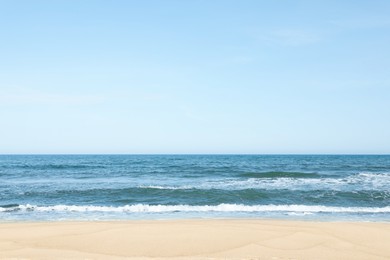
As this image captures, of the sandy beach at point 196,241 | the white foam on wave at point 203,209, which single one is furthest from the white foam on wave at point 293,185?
the sandy beach at point 196,241

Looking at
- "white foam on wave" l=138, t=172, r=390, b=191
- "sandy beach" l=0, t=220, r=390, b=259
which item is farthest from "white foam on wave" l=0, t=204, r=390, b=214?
"white foam on wave" l=138, t=172, r=390, b=191

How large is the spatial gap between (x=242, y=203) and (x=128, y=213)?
17.3 feet

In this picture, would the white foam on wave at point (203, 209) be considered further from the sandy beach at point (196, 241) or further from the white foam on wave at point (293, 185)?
the white foam on wave at point (293, 185)

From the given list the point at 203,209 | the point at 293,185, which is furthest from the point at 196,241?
the point at 293,185

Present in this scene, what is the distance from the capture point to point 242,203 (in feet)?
53.3

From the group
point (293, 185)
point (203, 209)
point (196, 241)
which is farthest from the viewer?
point (293, 185)

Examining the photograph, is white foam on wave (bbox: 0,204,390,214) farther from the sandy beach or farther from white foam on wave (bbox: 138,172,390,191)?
white foam on wave (bbox: 138,172,390,191)

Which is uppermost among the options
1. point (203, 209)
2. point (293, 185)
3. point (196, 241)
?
point (196, 241)

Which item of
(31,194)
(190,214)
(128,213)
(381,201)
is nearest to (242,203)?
(190,214)

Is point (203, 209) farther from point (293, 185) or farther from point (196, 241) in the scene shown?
point (293, 185)

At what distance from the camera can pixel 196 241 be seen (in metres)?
7.50

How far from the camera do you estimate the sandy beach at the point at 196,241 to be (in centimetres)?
647

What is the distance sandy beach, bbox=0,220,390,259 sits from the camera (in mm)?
6473

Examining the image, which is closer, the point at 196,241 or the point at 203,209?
the point at 196,241
